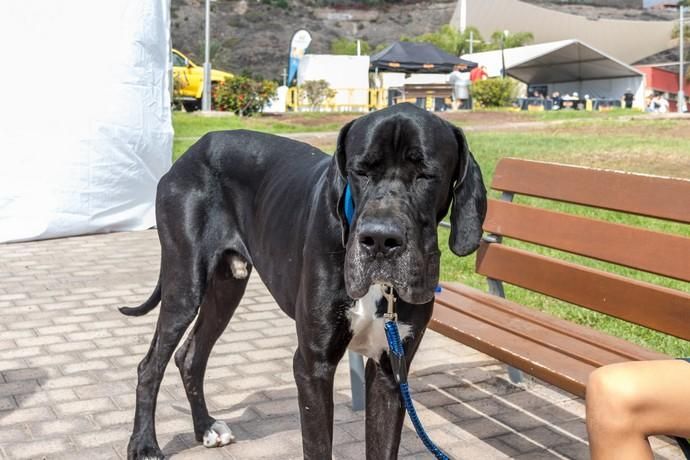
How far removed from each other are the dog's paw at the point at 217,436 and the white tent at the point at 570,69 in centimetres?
4790

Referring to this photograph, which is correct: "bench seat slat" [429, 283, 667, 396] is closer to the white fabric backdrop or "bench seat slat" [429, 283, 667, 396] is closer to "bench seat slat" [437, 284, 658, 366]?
"bench seat slat" [437, 284, 658, 366]

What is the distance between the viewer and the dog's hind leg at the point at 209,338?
3967 mm

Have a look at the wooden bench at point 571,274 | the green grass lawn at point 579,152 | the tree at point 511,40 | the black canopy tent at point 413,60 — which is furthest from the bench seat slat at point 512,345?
the tree at point 511,40

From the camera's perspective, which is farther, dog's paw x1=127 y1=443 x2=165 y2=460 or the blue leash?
dog's paw x1=127 y1=443 x2=165 y2=460

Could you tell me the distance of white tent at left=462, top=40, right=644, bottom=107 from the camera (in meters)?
50.5

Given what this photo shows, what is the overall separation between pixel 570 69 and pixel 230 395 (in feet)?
177

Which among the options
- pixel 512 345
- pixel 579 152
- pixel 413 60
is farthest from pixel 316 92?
pixel 512 345

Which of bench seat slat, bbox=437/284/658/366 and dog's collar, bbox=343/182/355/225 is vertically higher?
dog's collar, bbox=343/182/355/225

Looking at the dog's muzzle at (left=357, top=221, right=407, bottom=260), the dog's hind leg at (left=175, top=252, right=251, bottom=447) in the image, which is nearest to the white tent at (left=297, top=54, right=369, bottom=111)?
the dog's hind leg at (left=175, top=252, right=251, bottom=447)

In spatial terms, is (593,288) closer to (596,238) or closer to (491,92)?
(596,238)

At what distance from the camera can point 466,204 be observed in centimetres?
281

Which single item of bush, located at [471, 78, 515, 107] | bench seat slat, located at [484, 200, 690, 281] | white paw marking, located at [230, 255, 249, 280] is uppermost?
bush, located at [471, 78, 515, 107]

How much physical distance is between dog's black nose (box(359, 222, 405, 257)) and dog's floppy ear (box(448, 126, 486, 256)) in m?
0.43

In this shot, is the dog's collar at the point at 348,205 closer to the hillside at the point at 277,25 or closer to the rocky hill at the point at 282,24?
the rocky hill at the point at 282,24
